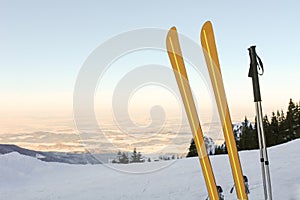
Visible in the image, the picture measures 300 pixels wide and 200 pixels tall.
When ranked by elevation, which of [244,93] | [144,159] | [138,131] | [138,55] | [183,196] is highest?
[138,55]

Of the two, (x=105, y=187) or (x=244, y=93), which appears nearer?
(x=105, y=187)

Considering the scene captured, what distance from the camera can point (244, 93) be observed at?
4.07m

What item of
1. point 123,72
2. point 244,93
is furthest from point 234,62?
point 123,72

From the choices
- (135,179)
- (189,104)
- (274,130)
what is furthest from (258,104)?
(274,130)

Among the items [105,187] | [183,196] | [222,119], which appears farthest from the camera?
[105,187]

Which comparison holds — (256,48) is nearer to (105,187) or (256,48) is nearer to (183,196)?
(183,196)

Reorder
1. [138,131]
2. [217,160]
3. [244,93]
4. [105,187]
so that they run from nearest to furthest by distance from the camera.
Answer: [138,131]
[105,187]
[244,93]
[217,160]

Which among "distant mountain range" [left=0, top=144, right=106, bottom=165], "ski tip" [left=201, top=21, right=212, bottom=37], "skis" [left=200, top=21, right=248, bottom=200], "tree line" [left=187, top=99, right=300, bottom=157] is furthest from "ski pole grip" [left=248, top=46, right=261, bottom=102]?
"tree line" [left=187, top=99, right=300, bottom=157]

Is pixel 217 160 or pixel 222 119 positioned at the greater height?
pixel 222 119

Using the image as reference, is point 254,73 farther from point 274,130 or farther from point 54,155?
point 274,130

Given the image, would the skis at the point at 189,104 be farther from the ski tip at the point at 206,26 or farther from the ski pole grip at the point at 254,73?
the ski pole grip at the point at 254,73

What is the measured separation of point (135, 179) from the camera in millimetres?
4008

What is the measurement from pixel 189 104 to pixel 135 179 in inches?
66.8

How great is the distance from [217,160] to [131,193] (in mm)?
1448
